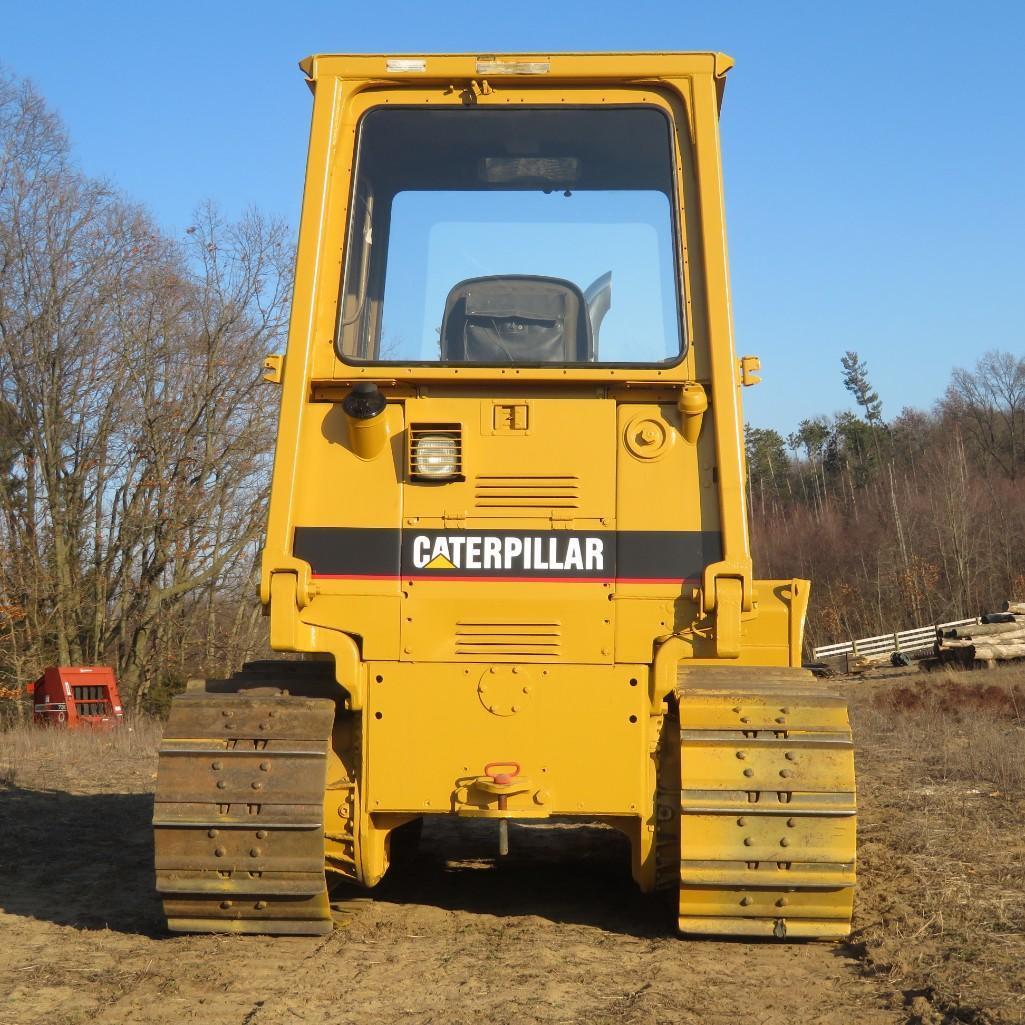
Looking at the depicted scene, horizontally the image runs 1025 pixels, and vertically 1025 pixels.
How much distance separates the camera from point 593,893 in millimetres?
6152

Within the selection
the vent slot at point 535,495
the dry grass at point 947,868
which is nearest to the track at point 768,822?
the dry grass at point 947,868

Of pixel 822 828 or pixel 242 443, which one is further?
pixel 242 443

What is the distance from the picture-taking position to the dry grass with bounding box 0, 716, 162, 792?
10570 millimetres

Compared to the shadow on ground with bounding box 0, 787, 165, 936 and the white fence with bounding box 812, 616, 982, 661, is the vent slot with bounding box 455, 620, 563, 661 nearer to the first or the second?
the shadow on ground with bounding box 0, 787, 165, 936

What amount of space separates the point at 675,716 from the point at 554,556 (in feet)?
2.59

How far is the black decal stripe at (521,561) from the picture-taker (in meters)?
5.09

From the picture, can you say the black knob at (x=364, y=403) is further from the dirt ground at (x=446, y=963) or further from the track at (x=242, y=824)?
the dirt ground at (x=446, y=963)

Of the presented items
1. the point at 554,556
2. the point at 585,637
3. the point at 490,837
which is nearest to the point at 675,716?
the point at 585,637

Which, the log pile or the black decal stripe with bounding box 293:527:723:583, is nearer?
the black decal stripe with bounding box 293:527:723:583

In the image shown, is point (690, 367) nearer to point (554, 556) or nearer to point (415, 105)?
point (554, 556)

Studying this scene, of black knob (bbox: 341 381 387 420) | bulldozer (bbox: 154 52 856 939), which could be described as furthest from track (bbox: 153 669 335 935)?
black knob (bbox: 341 381 387 420)

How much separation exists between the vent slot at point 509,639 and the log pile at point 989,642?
25.9 meters

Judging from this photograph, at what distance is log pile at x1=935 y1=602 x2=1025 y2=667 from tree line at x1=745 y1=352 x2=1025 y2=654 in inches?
767

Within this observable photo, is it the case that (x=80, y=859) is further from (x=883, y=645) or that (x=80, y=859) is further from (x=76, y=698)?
A: (x=883, y=645)
